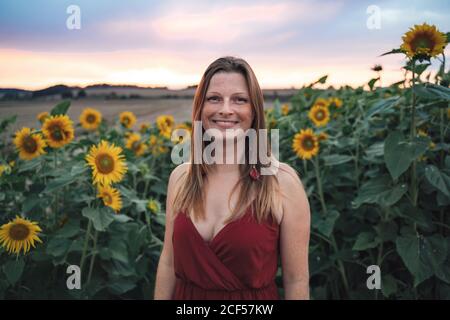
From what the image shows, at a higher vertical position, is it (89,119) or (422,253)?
(89,119)

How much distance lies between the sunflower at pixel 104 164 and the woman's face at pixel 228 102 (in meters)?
0.79

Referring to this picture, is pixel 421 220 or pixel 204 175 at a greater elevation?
pixel 204 175

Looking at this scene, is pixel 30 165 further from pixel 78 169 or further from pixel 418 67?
pixel 418 67

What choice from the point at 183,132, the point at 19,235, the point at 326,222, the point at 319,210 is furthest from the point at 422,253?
the point at 183,132

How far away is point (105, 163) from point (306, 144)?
1.22 m

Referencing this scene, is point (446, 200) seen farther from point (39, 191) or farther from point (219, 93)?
point (39, 191)

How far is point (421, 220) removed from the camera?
7.06 ft

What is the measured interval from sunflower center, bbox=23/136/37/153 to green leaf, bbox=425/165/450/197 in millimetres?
1959

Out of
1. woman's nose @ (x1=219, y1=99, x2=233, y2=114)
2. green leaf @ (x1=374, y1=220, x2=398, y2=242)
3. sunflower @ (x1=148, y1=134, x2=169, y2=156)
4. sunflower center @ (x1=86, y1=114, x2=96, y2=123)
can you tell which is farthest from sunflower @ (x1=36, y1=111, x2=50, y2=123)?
green leaf @ (x1=374, y1=220, x2=398, y2=242)

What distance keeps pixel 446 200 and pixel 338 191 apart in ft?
2.37

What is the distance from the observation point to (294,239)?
155 cm

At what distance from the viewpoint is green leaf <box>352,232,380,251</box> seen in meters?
2.28
